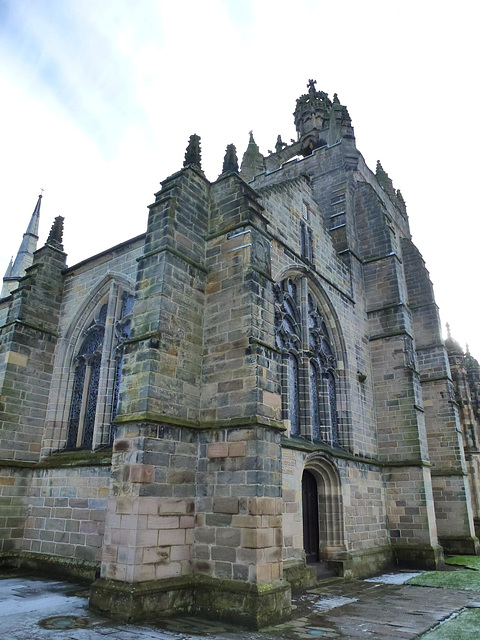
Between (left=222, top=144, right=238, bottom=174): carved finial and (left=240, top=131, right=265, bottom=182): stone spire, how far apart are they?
13.9m

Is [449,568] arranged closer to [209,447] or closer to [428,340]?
[428,340]

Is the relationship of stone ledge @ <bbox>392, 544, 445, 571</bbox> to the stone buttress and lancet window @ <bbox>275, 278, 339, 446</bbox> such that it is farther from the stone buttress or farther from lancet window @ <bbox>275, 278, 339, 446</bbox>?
the stone buttress

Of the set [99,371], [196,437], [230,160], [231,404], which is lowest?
[196,437]

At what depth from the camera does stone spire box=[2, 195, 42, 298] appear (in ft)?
81.6

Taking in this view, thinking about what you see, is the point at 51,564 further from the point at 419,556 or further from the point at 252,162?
the point at 252,162

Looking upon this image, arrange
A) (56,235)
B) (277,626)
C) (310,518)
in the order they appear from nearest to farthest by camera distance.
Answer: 1. (277,626)
2. (310,518)
3. (56,235)

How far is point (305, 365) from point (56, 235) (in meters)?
7.82

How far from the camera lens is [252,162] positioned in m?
24.0

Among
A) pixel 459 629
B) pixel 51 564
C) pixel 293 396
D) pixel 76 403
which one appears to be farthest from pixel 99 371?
pixel 459 629

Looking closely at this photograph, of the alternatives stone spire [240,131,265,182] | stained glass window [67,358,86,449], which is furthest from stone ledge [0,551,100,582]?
stone spire [240,131,265,182]

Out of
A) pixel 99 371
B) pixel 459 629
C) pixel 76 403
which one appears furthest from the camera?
pixel 76 403

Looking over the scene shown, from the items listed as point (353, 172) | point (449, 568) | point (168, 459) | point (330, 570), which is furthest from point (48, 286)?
point (449, 568)

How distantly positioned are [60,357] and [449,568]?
1175 centimetres

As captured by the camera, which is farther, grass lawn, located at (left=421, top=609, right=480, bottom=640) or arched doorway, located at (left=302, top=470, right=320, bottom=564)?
arched doorway, located at (left=302, top=470, right=320, bottom=564)
